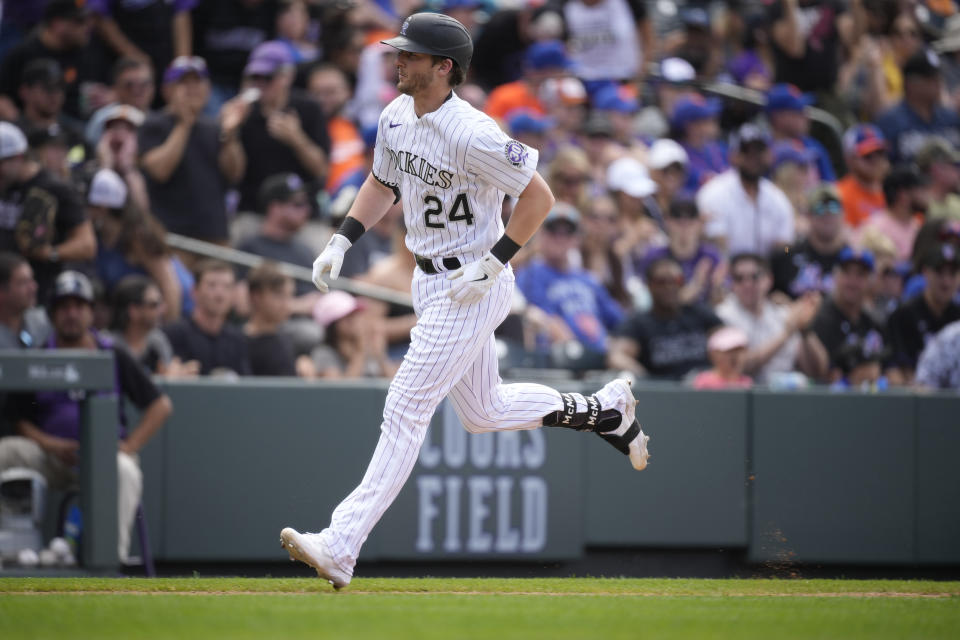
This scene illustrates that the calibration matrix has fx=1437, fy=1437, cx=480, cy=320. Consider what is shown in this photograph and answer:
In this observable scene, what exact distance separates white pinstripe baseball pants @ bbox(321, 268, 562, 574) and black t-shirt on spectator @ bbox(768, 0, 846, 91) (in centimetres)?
952

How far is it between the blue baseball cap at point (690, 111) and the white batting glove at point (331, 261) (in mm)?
7687

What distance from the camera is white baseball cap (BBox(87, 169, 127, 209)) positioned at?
9.62 meters

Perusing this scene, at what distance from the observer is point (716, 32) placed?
15.7 meters

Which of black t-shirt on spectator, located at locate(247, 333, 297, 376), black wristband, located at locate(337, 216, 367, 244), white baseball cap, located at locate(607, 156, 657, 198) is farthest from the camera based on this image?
white baseball cap, located at locate(607, 156, 657, 198)

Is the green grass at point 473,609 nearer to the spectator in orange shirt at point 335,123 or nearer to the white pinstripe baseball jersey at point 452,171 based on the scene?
the white pinstripe baseball jersey at point 452,171

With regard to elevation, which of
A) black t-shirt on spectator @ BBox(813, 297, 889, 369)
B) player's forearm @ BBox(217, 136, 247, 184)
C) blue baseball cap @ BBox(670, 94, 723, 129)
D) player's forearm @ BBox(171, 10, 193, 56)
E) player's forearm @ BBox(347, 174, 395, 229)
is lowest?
black t-shirt on spectator @ BBox(813, 297, 889, 369)

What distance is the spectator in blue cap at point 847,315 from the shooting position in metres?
10.6

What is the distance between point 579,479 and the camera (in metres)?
9.45

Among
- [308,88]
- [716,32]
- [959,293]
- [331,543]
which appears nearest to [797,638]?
[331,543]

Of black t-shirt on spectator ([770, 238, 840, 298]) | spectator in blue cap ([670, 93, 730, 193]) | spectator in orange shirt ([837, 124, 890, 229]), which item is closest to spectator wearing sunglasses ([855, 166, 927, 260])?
spectator in orange shirt ([837, 124, 890, 229])

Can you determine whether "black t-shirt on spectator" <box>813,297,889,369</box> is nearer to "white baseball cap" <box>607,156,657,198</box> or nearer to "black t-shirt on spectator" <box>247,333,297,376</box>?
"white baseball cap" <box>607,156,657,198</box>

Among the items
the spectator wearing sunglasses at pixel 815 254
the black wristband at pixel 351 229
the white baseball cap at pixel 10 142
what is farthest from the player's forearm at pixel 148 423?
the spectator wearing sunglasses at pixel 815 254

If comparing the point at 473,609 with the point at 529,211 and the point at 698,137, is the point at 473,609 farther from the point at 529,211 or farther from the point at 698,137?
the point at 698,137

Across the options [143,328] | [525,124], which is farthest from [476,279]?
[525,124]
